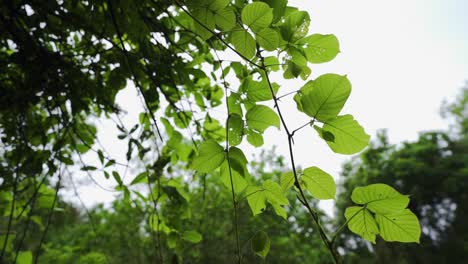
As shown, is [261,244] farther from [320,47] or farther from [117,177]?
[117,177]

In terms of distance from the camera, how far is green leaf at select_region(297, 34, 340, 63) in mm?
398

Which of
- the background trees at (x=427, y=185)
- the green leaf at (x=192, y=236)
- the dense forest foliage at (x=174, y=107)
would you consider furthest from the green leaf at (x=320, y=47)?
the background trees at (x=427, y=185)

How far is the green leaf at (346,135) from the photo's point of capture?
1.06ft

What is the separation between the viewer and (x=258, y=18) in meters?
0.36

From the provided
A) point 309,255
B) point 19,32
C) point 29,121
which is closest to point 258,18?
point 19,32

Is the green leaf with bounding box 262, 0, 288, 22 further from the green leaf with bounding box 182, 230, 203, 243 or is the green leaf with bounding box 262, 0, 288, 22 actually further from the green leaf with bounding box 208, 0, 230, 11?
the green leaf with bounding box 182, 230, 203, 243

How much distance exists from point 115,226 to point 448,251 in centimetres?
890

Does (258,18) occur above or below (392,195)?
above

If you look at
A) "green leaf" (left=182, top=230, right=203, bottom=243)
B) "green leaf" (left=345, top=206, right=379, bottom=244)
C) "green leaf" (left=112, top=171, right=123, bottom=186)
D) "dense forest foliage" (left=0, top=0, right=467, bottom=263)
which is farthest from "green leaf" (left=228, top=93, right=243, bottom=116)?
"green leaf" (left=112, top=171, right=123, bottom=186)

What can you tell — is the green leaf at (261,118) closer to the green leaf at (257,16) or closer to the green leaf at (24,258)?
the green leaf at (257,16)

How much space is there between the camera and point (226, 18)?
1.24 feet

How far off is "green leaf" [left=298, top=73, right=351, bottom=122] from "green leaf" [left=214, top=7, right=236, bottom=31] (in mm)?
147

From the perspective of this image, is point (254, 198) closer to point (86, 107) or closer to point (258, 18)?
point (258, 18)

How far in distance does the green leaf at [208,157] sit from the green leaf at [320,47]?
196 millimetres
